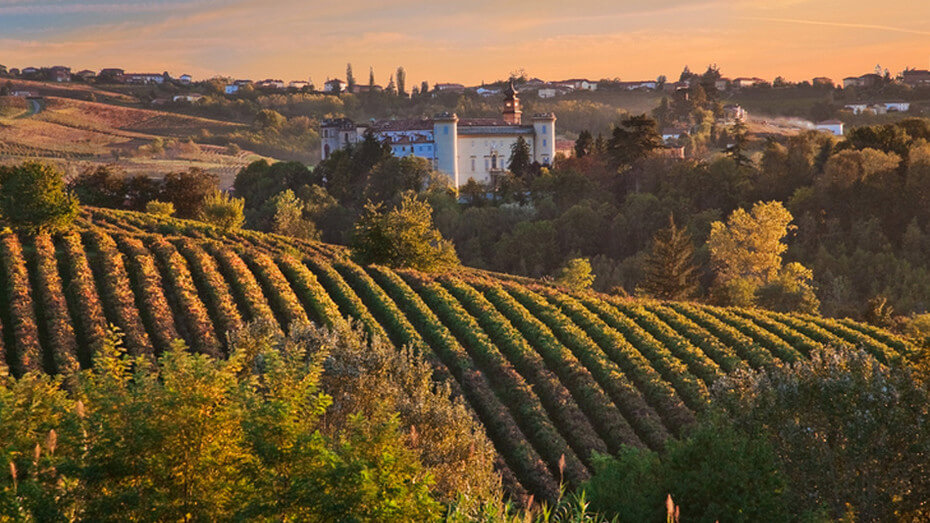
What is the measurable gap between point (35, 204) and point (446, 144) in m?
70.9

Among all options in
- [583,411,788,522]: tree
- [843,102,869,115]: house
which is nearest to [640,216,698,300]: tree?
[583,411,788,522]: tree

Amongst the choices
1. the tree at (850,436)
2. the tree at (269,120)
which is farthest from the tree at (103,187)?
the tree at (269,120)

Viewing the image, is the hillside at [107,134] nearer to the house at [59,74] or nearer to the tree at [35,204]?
the house at [59,74]

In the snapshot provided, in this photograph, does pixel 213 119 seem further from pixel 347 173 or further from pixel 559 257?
pixel 559 257

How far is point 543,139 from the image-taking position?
110188mm

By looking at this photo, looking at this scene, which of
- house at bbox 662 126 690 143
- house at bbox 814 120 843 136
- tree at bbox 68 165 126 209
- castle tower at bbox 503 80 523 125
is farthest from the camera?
house at bbox 814 120 843 136

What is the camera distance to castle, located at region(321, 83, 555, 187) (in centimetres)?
10600

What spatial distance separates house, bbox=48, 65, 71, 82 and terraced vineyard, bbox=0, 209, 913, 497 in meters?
161

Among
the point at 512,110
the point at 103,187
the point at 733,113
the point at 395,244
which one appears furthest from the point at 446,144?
the point at 395,244

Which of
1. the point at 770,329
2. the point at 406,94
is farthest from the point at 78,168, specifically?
the point at 406,94

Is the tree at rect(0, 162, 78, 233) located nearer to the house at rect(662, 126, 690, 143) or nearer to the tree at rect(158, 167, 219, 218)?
the tree at rect(158, 167, 219, 218)

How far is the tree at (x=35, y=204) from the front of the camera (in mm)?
37531

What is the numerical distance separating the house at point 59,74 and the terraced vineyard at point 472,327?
16060cm

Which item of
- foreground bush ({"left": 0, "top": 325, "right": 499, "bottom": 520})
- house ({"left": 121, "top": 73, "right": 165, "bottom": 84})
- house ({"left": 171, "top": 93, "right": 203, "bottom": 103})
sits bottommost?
foreground bush ({"left": 0, "top": 325, "right": 499, "bottom": 520})
